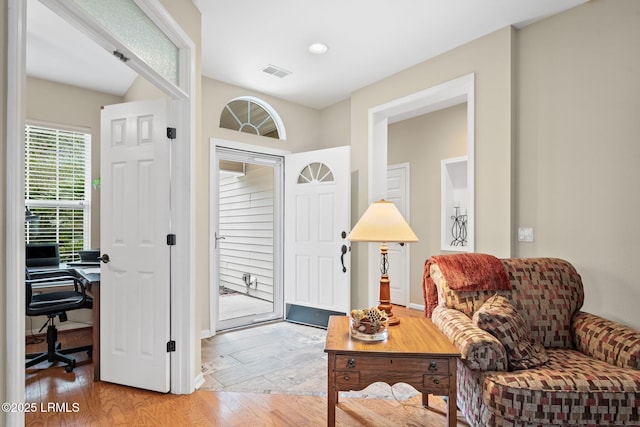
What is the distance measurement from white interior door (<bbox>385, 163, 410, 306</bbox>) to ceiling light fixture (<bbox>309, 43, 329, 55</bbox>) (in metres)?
2.39

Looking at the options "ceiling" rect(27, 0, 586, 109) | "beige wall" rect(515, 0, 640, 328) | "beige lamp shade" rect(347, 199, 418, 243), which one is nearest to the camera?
"beige lamp shade" rect(347, 199, 418, 243)

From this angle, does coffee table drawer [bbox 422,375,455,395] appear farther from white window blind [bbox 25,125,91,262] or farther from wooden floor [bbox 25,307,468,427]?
white window blind [bbox 25,125,91,262]

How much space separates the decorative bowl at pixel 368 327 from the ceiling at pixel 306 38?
216 centimetres

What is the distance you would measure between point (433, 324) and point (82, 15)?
239 centimetres

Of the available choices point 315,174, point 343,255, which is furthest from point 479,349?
point 315,174

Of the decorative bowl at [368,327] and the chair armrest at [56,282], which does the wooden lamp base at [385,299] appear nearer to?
the decorative bowl at [368,327]

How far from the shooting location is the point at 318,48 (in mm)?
3143

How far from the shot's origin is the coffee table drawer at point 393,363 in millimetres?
1660

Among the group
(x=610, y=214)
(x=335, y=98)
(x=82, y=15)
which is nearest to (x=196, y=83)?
(x=82, y=15)

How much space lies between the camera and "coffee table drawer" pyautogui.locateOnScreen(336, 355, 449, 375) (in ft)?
5.45

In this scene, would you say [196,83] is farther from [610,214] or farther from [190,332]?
[610,214]

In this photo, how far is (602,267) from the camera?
240 cm

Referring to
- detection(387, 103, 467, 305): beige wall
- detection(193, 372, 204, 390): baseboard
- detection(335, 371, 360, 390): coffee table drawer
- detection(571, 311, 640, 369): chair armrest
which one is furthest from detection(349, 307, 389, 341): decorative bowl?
detection(387, 103, 467, 305): beige wall

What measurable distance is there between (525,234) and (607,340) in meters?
1.07
